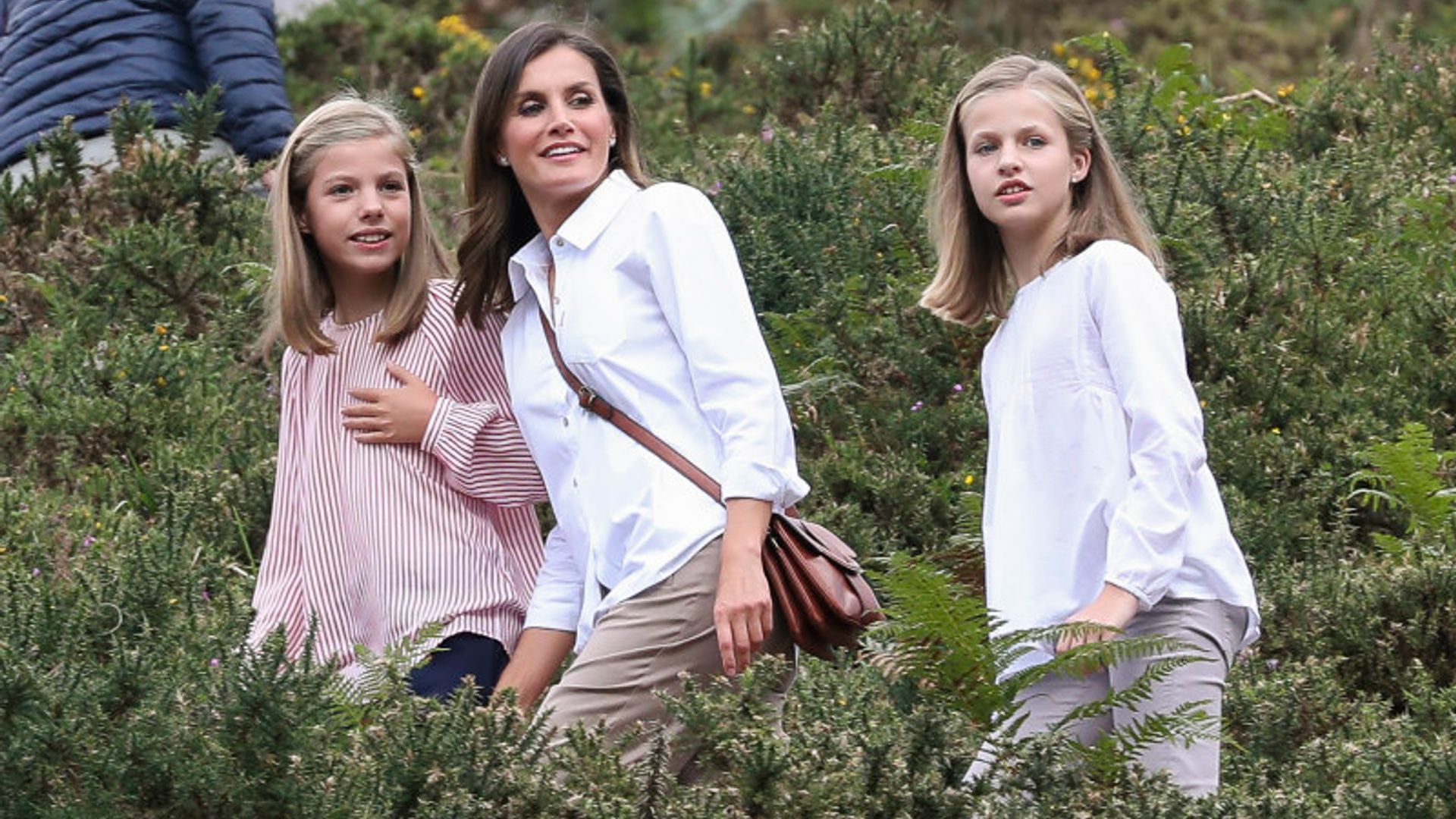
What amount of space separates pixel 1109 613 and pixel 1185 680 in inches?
8.9

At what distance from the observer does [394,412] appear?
458cm

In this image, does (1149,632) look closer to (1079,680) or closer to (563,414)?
(1079,680)

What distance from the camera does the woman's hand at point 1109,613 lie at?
374cm

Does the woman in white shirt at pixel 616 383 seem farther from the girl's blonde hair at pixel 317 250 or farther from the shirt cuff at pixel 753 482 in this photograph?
the girl's blonde hair at pixel 317 250

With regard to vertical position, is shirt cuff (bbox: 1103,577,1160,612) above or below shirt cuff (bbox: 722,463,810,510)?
below

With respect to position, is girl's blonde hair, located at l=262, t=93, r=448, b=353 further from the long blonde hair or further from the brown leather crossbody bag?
the brown leather crossbody bag

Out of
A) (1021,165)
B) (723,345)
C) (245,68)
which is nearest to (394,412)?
(723,345)

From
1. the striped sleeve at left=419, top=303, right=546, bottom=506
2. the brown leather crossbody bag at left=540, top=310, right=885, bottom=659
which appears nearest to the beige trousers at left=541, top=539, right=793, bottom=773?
the brown leather crossbody bag at left=540, top=310, right=885, bottom=659

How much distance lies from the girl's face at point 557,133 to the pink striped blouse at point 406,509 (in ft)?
1.21

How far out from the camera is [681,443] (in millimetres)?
4121

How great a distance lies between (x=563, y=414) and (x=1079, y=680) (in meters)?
1.01

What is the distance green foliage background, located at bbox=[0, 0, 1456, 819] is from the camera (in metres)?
3.81

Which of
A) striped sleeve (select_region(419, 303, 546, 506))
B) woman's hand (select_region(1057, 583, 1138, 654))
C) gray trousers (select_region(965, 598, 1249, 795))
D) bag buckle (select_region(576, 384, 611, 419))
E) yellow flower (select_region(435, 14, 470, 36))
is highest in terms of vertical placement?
yellow flower (select_region(435, 14, 470, 36))

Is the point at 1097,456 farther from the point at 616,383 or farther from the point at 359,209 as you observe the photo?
the point at 359,209
